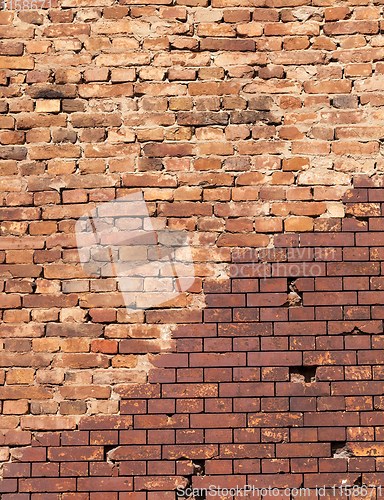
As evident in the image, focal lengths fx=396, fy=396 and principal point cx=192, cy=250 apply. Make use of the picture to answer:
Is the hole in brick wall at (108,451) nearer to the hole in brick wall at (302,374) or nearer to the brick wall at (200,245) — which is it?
the brick wall at (200,245)

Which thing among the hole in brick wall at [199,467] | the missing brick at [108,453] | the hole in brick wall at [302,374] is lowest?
the hole in brick wall at [199,467]

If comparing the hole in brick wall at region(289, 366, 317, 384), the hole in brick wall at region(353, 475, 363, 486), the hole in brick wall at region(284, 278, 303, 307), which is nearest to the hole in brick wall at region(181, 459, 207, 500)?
the hole in brick wall at region(289, 366, 317, 384)

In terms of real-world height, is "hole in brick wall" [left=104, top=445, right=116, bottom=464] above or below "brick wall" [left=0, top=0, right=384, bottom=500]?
below

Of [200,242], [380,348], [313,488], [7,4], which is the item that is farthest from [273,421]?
[7,4]

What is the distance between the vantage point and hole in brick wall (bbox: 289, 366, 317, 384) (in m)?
2.13

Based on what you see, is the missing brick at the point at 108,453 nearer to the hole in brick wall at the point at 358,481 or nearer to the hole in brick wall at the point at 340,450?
the hole in brick wall at the point at 340,450

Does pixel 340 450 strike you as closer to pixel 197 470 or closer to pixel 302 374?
pixel 302 374

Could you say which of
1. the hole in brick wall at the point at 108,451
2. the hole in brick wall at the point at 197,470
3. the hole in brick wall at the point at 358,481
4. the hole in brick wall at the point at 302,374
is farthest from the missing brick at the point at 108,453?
the hole in brick wall at the point at 358,481

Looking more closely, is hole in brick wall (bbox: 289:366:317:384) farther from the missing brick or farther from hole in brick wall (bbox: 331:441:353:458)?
the missing brick

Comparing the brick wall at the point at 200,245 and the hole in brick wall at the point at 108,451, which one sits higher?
the brick wall at the point at 200,245

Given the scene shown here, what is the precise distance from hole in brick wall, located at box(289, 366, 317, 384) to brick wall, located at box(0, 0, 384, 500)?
0.01 metres

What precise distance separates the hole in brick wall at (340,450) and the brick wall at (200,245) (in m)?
0.01

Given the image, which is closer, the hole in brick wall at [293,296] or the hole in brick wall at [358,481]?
the hole in brick wall at [358,481]

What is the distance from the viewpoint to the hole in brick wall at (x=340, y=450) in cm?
208
